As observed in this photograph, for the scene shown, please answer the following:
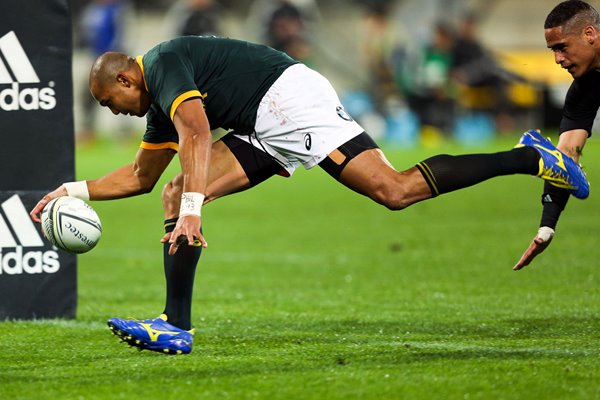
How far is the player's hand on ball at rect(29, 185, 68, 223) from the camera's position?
21.7 feet

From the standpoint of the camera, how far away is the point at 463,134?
84.8ft

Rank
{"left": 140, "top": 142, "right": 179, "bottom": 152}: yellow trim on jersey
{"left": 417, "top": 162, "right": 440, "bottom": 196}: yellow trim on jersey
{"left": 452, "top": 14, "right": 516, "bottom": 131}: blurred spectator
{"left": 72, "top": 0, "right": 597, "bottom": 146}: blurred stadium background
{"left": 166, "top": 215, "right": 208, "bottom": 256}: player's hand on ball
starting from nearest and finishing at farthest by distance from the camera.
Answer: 1. {"left": 166, "top": 215, "right": 208, "bottom": 256}: player's hand on ball
2. {"left": 417, "top": 162, "right": 440, "bottom": 196}: yellow trim on jersey
3. {"left": 140, "top": 142, "right": 179, "bottom": 152}: yellow trim on jersey
4. {"left": 72, "top": 0, "right": 597, "bottom": 146}: blurred stadium background
5. {"left": 452, "top": 14, "right": 516, "bottom": 131}: blurred spectator

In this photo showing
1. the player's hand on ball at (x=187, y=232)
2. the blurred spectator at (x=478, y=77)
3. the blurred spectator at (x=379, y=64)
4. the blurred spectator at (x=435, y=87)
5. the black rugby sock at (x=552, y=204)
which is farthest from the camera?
the blurred spectator at (x=379, y=64)

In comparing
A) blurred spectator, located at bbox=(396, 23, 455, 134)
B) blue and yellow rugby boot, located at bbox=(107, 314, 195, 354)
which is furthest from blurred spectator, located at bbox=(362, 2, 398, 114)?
blue and yellow rugby boot, located at bbox=(107, 314, 195, 354)

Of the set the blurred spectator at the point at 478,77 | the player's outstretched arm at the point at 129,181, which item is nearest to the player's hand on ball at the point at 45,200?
the player's outstretched arm at the point at 129,181

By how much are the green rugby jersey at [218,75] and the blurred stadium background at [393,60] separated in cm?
1609

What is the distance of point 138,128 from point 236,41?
73.4ft

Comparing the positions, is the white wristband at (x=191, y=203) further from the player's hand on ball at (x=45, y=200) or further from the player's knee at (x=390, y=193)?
the player's hand on ball at (x=45, y=200)

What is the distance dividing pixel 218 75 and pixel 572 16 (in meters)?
2.10

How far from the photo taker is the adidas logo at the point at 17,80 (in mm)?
7184

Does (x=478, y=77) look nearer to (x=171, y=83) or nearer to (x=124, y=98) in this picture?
(x=124, y=98)

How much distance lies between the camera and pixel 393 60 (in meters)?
27.3

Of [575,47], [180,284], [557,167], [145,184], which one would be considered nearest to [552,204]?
[557,167]

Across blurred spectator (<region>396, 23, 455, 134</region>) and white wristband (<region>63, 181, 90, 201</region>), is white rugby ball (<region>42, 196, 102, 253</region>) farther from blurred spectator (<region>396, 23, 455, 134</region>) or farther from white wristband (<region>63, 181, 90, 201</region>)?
blurred spectator (<region>396, 23, 455, 134</region>)
